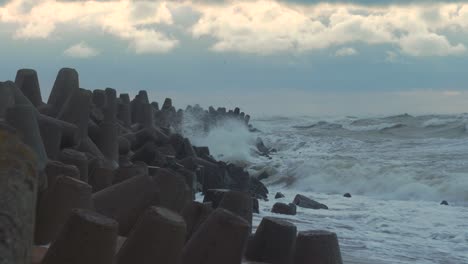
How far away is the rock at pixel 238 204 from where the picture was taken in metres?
5.16

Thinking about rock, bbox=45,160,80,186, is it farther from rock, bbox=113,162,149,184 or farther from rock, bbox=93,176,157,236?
rock, bbox=113,162,149,184

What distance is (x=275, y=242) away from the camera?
464 centimetres

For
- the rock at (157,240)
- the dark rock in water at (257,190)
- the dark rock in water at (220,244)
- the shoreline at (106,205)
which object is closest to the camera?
the shoreline at (106,205)

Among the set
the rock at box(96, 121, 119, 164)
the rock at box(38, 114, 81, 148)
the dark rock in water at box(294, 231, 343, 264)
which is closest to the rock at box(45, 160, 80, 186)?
the dark rock in water at box(294, 231, 343, 264)

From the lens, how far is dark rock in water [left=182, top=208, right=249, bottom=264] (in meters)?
3.98

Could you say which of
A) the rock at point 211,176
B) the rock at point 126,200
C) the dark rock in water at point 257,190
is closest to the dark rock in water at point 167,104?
the dark rock in water at point 257,190

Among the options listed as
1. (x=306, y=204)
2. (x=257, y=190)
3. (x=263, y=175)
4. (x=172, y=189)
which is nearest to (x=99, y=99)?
(x=257, y=190)

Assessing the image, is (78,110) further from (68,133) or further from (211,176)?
(211,176)

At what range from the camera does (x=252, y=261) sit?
472 centimetres

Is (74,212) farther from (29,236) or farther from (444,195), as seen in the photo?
(444,195)

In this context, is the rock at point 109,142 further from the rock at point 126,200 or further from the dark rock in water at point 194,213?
Answer: the dark rock in water at point 194,213

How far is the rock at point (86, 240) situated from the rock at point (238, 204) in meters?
1.95

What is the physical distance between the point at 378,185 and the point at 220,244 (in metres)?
11.2

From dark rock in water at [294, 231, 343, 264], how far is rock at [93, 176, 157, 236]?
100 centimetres
